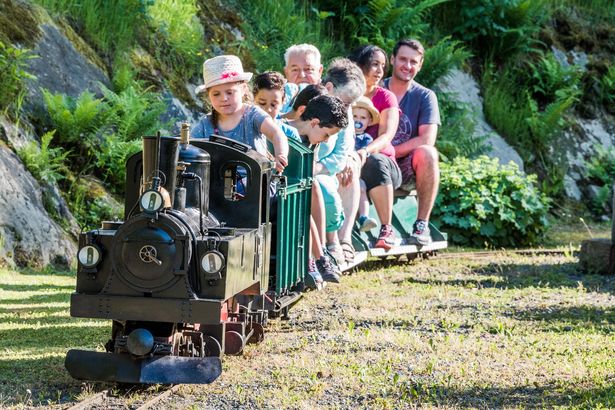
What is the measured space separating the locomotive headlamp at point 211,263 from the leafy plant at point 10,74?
239 inches

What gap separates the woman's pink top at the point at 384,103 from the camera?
36.6 ft

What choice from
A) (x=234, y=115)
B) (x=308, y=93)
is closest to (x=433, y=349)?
(x=234, y=115)

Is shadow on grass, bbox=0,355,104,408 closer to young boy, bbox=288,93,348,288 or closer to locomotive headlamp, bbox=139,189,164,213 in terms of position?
locomotive headlamp, bbox=139,189,164,213

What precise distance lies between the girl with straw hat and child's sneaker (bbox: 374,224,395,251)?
3614 millimetres

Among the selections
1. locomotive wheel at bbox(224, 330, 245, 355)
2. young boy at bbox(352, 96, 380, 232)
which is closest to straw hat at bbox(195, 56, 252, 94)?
locomotive wheel at bbox(224, 330, 245, 355)

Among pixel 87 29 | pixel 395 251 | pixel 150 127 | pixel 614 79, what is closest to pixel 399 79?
pixel 395 251

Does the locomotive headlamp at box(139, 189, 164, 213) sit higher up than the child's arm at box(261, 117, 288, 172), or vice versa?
the child's arm at box(261, 117, 288, 172)

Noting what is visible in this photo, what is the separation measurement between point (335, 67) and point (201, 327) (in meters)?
4.16

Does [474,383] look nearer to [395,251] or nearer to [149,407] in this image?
[149,407]

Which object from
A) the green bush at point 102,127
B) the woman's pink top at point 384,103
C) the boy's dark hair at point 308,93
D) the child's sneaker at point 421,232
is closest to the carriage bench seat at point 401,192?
the child's sneaker at point 421,232

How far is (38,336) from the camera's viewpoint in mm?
7473

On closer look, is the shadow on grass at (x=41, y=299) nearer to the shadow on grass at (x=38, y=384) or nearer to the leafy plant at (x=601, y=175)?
the shadow on grass at (x=38, y=384)

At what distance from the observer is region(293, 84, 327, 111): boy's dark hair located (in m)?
8.97

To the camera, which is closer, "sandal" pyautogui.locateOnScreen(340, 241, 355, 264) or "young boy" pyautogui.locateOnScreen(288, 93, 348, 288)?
"young boy" pyautogui.locateOnScreen(288, 93, 348, 288)
